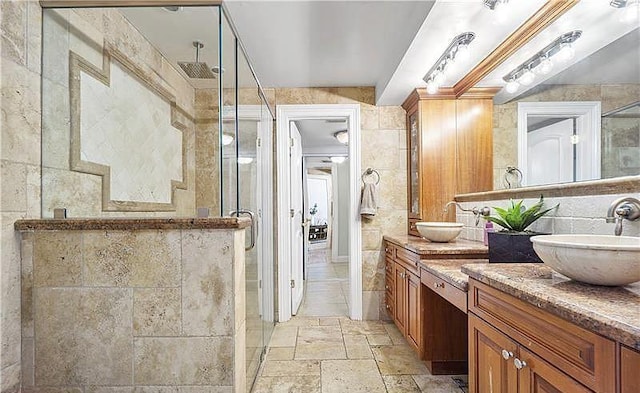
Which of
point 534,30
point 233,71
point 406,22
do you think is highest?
point 406,22

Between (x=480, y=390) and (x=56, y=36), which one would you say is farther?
(x=56, y=36)

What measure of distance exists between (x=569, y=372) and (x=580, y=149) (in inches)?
51.4

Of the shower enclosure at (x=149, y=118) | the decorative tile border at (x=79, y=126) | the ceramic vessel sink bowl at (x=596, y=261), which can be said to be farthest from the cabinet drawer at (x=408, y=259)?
the decorative tile border at (x=79, y=126)

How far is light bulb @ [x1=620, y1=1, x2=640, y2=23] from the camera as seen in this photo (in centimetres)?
143

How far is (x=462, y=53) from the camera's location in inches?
82.6

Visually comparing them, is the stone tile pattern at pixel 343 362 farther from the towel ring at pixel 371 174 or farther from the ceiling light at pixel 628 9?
the ceiling light at pixel 628 9

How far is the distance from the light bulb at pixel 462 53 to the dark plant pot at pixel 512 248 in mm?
1154

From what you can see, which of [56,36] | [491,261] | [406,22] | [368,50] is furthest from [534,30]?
[56,36]

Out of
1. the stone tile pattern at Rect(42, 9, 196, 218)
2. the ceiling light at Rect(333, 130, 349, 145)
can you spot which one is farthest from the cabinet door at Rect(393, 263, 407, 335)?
the ceiling light at Rect(333, 130, 349, 145)

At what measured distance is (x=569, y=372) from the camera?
2.76 ft

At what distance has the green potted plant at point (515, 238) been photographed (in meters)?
1.59

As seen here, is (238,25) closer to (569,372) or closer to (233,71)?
(233,71)

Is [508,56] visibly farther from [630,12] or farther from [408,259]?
[408,259]

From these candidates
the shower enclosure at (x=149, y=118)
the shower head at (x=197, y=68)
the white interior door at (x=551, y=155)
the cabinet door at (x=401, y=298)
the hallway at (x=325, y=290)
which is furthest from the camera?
the hallway at (x=325, y=290)
